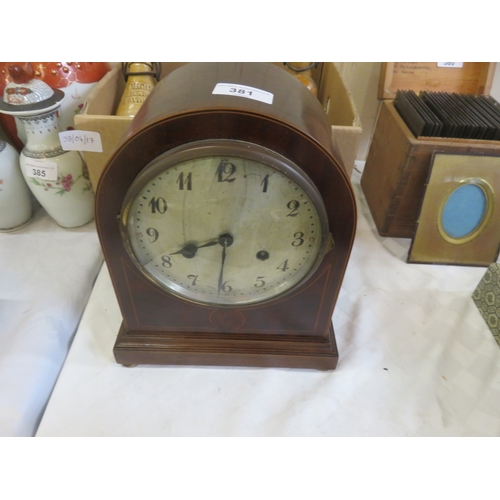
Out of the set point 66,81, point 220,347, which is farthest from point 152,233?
point 66,81

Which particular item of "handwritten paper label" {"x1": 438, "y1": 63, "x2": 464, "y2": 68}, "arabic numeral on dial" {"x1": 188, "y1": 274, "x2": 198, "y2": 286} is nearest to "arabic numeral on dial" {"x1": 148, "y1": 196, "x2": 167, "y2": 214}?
"arabic numeral on dial" {"x1": 188, "y1": 274, "x2": 198, "y2": 286}

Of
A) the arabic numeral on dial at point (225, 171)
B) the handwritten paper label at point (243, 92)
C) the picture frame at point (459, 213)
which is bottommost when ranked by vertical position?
the picture frame at point (459, 213)

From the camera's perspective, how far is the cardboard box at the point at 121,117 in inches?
35.2

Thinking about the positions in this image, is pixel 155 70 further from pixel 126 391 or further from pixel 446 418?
pixel 446 418

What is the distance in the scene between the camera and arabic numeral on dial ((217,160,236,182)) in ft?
1.86

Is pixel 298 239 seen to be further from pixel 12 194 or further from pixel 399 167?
pixel 12 194

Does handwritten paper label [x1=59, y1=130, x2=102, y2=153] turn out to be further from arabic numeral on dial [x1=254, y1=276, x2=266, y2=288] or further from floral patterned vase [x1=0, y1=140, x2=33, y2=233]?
arabic numeral on dial [x1=254, y1=276, x2=266, y2=288]

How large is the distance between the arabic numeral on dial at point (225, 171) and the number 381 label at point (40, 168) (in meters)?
0.65

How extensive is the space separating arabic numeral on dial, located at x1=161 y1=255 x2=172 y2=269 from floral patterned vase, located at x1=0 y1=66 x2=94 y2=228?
20.2 inches

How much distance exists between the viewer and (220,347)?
0.82 meters

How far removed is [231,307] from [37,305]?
511mm

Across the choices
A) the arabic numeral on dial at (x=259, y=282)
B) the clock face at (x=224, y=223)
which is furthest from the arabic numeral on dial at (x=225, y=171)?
the arabic numeral on dial at (x=259, y=282)

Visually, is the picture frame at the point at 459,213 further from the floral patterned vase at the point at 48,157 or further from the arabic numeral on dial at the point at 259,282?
the floral patterned vase at the point at 48,157

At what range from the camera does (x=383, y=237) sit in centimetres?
119
